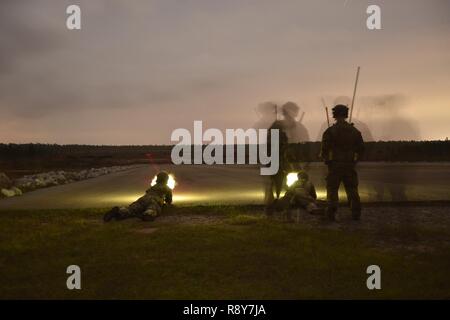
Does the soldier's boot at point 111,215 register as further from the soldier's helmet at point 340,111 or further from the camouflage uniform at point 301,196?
the soldier's helmet at point 340,111

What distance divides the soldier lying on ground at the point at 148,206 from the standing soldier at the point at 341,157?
3964mm

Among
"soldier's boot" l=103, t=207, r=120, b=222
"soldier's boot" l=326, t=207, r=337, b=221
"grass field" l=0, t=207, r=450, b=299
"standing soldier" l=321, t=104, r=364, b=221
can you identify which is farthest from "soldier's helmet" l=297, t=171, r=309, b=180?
"soldier's boot" l=103, t=207, r=120, b=222

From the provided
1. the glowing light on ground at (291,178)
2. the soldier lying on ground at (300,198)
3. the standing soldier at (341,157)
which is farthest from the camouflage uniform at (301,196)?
the standing soldier at (341,157)

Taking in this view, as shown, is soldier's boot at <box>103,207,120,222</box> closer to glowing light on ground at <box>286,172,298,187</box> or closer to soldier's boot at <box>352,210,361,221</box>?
glowing light on ground at <box>286,172,298,187</box>

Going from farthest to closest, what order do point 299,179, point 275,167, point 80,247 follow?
point 299,179 → point 275,167 → point 80,247

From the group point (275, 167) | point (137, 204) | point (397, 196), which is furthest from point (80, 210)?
point (397, 196)

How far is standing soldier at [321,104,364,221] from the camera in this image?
9398 mm

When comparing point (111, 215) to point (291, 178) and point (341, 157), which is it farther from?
point (341, 157)

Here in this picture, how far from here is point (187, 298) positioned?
4422mm

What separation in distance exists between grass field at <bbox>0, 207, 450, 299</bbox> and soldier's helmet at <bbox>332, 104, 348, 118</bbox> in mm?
2487

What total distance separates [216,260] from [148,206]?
4470 millimetres

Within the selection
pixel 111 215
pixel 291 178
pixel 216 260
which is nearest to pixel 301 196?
pixel 291 178
